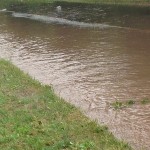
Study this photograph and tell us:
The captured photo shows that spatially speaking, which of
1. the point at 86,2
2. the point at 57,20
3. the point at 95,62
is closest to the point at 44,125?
the point at 95,62

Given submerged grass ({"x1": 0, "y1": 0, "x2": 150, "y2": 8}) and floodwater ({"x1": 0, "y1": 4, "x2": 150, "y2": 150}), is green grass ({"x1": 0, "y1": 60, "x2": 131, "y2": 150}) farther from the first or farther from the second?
submerged grass ({"x1": 0, "y1": 0, "x2": 150, "y2": 8})

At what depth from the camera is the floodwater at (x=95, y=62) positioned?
502 inches

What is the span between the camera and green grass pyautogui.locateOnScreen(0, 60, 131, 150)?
32.7 ft

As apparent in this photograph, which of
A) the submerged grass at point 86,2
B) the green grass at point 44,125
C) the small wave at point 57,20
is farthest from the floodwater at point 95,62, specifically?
the submerged grass at point 86,2

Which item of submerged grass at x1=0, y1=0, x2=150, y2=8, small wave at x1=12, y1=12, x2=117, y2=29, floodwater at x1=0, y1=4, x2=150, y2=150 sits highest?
submerged grass at x1=0, y1=0, x2=150, y2=8

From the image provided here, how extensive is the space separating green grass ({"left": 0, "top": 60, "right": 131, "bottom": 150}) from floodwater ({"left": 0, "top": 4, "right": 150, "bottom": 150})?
0.70 meters

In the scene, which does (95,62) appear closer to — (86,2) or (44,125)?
(44,125)

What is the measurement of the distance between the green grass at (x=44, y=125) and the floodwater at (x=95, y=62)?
0.70 meters

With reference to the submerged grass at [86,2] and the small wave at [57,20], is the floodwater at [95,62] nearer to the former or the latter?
the small wave at [57,20]

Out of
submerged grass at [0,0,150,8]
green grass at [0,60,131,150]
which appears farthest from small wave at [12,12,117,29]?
green grass at [0,60,131,150]

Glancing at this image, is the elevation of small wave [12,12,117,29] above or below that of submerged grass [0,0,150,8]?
below

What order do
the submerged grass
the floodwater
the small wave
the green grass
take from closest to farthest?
the green grass → the floodwater → the small wave → the submerged grass

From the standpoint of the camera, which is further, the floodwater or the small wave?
the small wave

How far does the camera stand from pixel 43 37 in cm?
2973
